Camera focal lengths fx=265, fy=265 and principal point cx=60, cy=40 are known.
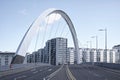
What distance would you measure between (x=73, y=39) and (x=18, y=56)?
149 ft

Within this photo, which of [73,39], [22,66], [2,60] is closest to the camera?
[22,66]

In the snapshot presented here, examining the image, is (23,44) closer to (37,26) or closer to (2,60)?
(37,26)

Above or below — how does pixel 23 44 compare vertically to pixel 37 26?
below

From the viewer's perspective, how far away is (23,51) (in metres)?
57.4

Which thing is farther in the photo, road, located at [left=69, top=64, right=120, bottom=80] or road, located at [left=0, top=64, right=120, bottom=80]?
road, located at [left=69, top=64, right=120, bottom=80]

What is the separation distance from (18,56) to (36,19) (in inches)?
468

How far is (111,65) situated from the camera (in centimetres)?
6372

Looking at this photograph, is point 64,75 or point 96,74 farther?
point 96,74

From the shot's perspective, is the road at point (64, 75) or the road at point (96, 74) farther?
the road at point (96, 74)

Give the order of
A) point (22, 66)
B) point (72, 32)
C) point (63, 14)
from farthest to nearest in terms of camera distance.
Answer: point (72, 32)
point (63, 14)
point (22, 66)

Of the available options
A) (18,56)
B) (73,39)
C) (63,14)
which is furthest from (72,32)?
(18,56)

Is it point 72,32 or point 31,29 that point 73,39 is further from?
point 31,29

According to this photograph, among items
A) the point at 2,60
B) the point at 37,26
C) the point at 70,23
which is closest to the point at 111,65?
the point at 37,26

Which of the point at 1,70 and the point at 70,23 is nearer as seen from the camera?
the point at 1,70
